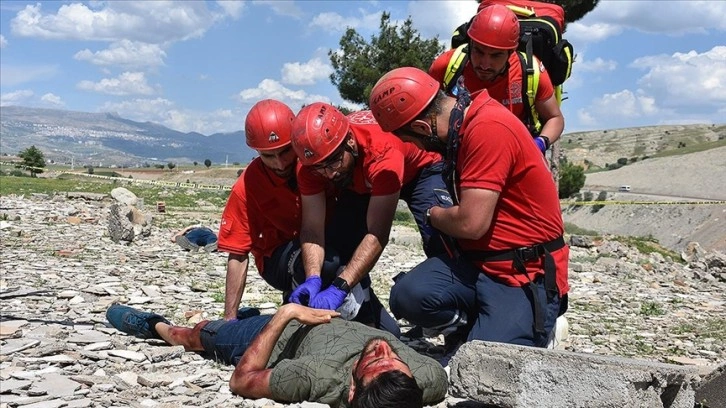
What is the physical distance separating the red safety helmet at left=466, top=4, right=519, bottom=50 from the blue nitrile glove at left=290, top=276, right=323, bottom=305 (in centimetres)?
205

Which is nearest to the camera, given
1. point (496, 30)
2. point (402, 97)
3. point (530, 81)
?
point (402, 97)

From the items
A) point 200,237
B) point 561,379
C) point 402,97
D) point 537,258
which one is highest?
point 402,97

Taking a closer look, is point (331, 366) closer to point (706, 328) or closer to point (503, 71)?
point (503, 71)

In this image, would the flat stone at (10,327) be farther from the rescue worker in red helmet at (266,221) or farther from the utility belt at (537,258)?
the utility belt at (537,258)

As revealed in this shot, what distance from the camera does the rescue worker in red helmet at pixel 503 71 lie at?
5215 millimetres

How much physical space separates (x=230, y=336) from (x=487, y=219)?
6.40 feet

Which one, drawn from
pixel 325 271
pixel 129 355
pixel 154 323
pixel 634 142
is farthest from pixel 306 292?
pixel 634 142

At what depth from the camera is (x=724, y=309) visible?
8742 mm

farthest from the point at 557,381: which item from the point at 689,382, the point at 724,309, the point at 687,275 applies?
the point at 687,275

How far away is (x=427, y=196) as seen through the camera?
5402 millimetres

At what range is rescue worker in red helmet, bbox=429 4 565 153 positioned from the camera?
17.1 ft

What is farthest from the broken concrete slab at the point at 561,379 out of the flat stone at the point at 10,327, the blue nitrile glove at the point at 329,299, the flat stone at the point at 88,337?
the flat stone at the point at 10,327

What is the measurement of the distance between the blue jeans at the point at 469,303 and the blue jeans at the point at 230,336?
37.4 inches

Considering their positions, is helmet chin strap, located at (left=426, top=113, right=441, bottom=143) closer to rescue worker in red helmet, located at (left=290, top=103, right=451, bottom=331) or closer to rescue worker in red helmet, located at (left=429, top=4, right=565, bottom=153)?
rescue worker in red helmet, located at (left=290, top=103, right=451, bottom=331)
